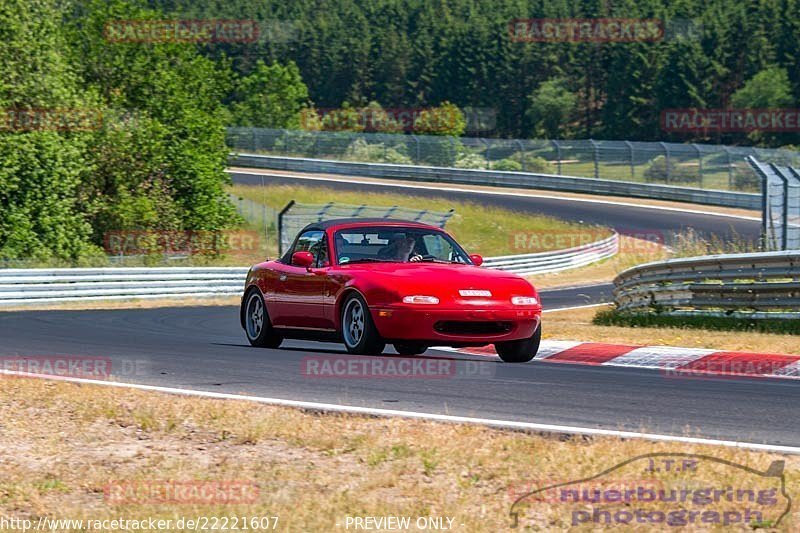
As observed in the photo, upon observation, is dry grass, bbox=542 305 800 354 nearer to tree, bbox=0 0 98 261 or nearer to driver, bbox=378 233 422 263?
driver, bbox=378 233 422 263

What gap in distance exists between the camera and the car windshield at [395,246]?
1168 centimetres

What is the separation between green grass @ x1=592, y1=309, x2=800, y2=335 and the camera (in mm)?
14805

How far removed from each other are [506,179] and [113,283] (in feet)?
113

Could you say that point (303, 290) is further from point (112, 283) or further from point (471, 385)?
point (112, 283)

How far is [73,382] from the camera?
9883 millimetres

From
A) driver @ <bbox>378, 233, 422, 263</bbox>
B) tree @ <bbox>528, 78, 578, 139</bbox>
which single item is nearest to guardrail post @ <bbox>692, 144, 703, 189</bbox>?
driver @ <bbox>378, 233, 422, 263</bbox>

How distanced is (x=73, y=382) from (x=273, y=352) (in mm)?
2992

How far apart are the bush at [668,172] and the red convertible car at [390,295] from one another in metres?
42.5

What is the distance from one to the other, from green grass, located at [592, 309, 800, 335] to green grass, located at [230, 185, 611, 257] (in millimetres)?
24213

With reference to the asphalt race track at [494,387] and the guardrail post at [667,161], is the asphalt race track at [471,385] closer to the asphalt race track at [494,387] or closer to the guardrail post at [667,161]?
the asphalt race track at [494,387]

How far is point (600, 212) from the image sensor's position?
164 feet

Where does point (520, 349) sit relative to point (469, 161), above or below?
above

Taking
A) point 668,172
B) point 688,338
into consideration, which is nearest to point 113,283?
point 688,338

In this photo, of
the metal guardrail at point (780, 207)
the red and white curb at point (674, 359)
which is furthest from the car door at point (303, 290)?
the metal guardrail at point (780, 207)
